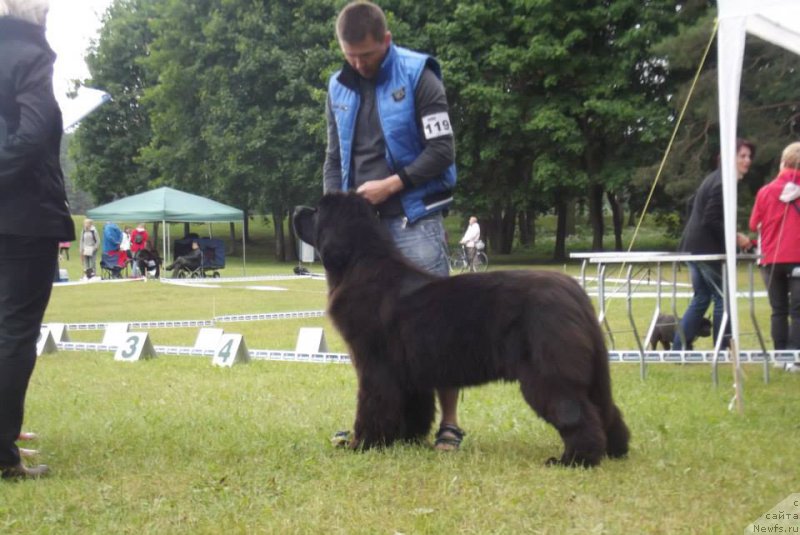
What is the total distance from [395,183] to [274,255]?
126 feet

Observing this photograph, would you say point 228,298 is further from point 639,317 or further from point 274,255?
point 274,255

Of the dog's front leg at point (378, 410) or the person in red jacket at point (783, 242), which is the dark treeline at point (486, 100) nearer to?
the person in red jacket at point (783, 242)

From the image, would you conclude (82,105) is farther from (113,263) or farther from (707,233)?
(113,263)

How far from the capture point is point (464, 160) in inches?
1219

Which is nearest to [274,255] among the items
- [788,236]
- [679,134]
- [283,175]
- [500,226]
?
[283,175]

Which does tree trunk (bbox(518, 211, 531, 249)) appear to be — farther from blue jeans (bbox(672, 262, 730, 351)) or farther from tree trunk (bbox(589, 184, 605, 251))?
blue jeans (bbox(672, 262, 730, 351))

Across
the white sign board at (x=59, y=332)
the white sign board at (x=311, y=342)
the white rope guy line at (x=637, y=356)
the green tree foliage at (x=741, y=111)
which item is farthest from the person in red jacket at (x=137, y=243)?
the white sign board at (x=311, y=342)

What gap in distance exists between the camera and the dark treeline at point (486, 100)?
28.2 m

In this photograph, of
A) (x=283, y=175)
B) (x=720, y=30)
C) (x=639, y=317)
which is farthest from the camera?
(x=283, y=175)

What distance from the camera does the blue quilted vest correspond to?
437cm

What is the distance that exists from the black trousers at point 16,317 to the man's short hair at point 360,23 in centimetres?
170

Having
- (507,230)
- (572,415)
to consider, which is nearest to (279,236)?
(507,230)

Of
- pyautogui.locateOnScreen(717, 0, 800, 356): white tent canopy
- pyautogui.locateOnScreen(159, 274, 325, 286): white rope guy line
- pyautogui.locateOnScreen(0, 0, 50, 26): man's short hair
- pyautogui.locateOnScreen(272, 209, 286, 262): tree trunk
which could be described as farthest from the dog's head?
pyautogui.locateOnScreen(272, 209, 286, 262): tree trunk

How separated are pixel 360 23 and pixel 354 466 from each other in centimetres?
212
